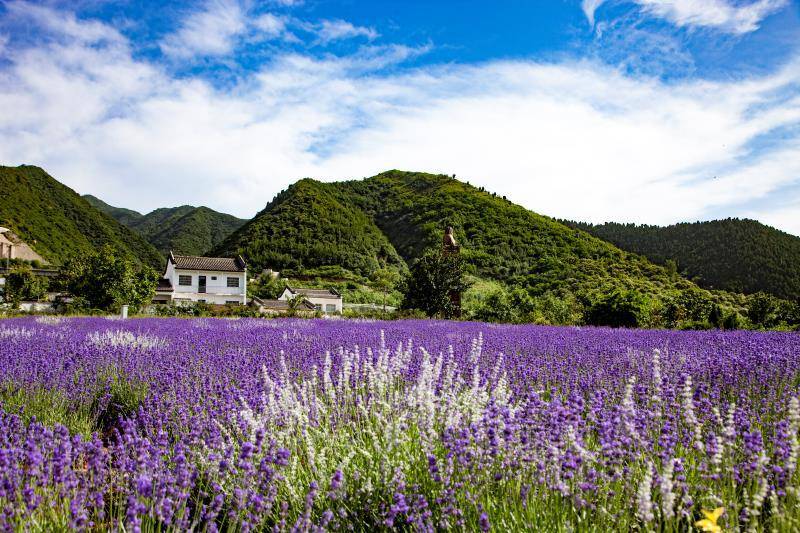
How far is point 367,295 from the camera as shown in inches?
1720

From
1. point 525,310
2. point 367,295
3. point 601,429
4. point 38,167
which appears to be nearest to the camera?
point 601,429

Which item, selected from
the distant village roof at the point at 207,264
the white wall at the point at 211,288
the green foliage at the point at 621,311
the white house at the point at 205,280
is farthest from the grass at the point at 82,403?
the distant village roof at the point at 207,264

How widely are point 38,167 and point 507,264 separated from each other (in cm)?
7160

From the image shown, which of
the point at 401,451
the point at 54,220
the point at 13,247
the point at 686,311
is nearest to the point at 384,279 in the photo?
the point at 686,311

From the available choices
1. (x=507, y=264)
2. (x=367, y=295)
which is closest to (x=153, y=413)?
(x=367, y=295)

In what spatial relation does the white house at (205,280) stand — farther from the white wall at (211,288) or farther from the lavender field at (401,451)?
the lavender field at (401,451)

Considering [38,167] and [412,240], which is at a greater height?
[38,167]

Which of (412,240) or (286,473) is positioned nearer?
(286,473)

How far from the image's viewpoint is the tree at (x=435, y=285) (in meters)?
20.1

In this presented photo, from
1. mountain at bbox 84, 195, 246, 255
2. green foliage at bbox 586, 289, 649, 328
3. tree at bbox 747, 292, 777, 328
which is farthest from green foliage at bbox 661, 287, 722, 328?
mountain at bbox 84, 195, 246, 255

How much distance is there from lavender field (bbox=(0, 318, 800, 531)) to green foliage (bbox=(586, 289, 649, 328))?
437 inches

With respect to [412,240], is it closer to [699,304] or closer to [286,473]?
[699,304]

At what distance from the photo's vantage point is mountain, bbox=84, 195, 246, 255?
96250 mm

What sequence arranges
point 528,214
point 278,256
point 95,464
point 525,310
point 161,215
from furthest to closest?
1. point 161,215
2. point 528,214
3. point 278,256
4. point 525,310
5. point 95,464
